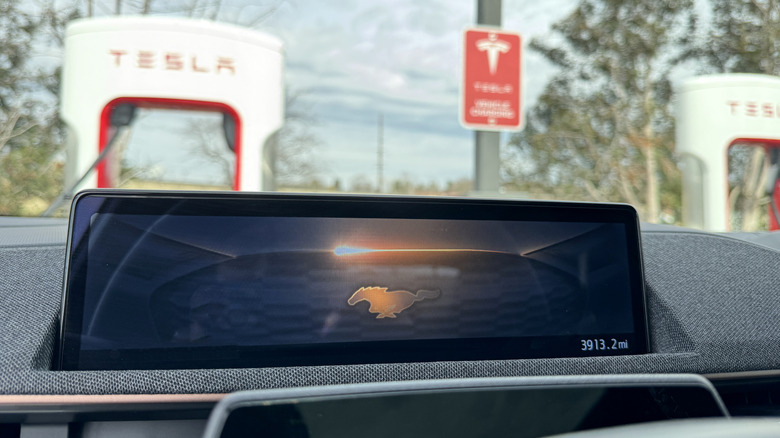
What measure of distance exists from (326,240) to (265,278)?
125 mm

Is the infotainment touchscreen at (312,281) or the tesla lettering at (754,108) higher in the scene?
the tesla lettering at (754,108)

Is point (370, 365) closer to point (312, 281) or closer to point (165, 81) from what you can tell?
point (312, 281)

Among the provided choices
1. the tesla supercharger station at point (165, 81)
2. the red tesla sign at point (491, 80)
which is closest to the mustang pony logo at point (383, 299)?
the tesla supercharger station at point (165, 81)

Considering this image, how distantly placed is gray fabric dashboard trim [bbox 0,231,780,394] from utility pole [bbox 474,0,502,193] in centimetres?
305

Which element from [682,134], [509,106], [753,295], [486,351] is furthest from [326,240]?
[682,134]

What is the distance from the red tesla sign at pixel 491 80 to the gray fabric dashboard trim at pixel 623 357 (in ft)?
10.5

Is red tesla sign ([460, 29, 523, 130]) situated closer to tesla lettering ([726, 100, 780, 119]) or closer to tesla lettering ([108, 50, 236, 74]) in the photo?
tesla lettering ([726, 100, 780, 119])

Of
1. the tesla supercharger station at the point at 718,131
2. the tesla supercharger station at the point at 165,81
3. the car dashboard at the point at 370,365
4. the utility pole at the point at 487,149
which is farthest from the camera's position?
the utility pole at the point at 487,149

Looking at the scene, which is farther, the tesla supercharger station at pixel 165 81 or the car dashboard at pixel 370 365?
the tesla supercharger station at pixel 165 81

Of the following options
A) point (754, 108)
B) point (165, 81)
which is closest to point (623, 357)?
point (165, 81)

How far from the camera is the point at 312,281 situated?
3.91 feet

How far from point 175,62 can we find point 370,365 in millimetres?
2764

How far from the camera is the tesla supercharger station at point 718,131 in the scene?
15.2 ft

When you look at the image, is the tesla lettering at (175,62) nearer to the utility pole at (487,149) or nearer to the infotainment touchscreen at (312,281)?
the utility pole at (487,149)
